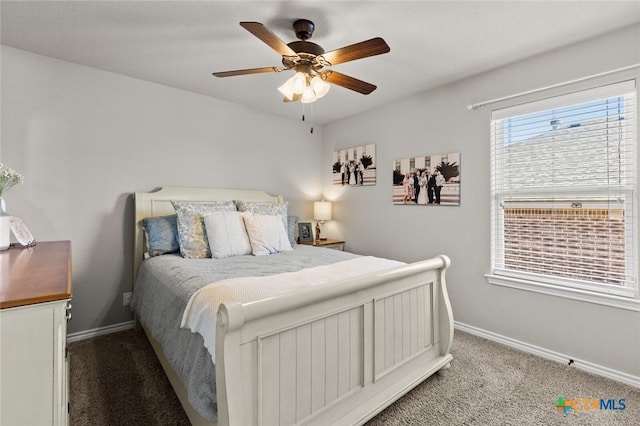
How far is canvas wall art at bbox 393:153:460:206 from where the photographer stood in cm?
292

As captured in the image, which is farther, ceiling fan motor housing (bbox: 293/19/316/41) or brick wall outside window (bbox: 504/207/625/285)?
brick wall outside window (bbox: 504/207/625/285)

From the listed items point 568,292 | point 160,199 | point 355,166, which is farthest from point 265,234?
point 568,292

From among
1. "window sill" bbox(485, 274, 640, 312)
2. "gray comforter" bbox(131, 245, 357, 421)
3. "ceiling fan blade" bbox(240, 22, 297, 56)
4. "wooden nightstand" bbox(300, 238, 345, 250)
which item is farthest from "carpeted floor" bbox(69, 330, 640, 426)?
"ceiling fan blade" bbox(240, 22, 297, 56)

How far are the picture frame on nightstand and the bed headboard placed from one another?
95 cm

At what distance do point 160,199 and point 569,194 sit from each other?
3.52m

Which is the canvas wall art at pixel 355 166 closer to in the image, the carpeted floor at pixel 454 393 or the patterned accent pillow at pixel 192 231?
the patterned accent pillow at pixel 192 231

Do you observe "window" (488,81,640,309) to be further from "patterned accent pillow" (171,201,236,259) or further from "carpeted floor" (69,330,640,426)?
"patterned accent pillow" (171,201,236,259)

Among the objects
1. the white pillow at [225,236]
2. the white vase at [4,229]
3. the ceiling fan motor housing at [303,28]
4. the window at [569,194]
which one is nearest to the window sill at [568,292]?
the window at [569,194]

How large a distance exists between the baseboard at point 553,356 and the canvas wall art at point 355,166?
1.91m

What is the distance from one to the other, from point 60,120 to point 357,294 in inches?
112

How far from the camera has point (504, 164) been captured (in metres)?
2.64

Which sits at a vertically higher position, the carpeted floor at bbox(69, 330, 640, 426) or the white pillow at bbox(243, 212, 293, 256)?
the white pillow at bbox(243, 212, 293, 256)

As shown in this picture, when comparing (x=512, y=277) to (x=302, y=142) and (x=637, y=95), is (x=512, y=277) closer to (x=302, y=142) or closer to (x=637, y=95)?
(x=637, y=95)

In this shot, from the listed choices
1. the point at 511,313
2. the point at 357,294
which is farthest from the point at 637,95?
the point at 357,294
